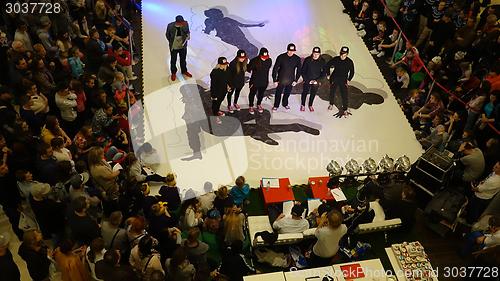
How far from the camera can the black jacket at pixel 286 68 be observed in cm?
931

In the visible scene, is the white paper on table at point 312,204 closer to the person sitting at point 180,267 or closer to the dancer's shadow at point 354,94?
the person sitting at point 180,267

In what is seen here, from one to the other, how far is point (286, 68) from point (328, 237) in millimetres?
3686

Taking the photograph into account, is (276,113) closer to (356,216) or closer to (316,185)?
(316,185)

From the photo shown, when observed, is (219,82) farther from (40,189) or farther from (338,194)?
(40,189)

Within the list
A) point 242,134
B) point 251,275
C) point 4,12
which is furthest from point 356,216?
point 4,12

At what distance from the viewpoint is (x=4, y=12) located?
909 cm

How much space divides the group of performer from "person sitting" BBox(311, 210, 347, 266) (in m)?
3.19

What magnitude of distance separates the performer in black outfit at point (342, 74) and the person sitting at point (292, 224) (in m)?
3.11

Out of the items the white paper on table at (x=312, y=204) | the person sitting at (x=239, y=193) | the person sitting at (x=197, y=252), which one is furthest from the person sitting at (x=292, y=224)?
the person sitting at (x=197, y=252)

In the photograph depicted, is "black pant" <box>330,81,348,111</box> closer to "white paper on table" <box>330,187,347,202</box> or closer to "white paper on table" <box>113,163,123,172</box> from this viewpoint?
"white paper on table" <box>330,187,347,202</box>

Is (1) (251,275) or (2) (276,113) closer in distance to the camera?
(1) (251,275)

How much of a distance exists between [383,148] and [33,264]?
6.07 meters

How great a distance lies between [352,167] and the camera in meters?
8.65

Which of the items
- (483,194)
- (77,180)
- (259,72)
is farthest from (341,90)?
(77,180)
